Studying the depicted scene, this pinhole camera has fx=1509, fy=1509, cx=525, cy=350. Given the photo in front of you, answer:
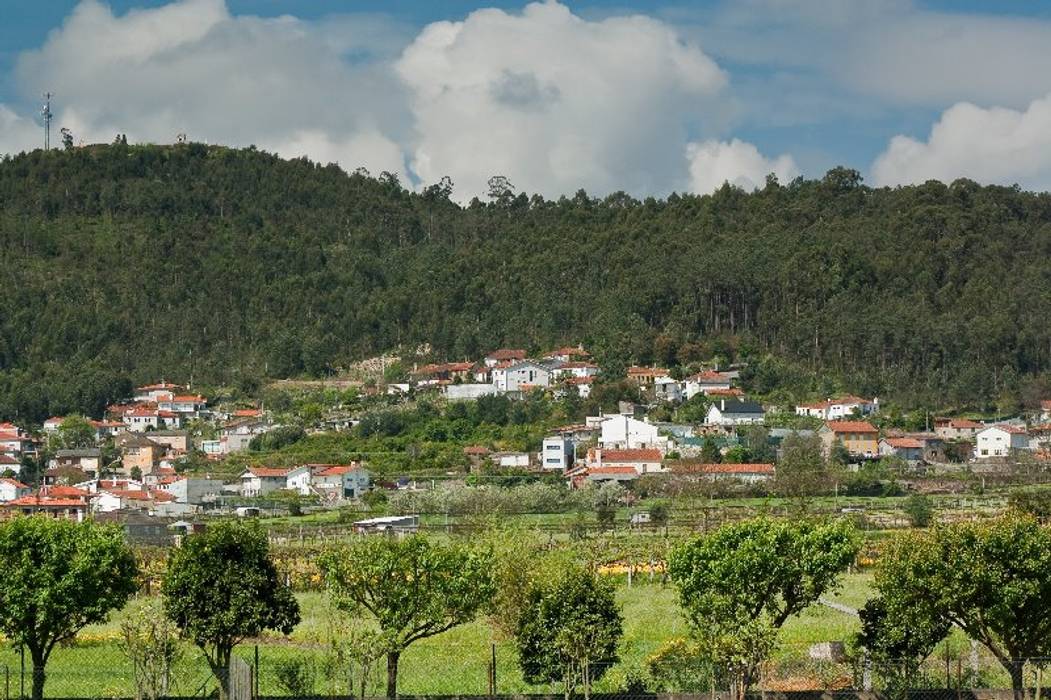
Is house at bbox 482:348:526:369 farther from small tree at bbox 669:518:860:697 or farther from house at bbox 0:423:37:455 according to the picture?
small tree at bbox 669:518:860:697

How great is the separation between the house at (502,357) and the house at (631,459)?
28311mm

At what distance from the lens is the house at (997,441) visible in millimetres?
80562

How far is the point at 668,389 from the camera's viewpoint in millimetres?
95062

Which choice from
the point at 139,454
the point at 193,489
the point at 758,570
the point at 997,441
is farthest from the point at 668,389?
the point at 758,570

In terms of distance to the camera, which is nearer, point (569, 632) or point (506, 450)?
point (569, 632)

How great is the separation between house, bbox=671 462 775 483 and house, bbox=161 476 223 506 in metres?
23.1

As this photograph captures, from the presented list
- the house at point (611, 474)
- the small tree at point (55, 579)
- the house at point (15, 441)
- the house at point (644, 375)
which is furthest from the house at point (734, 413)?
the small tree at point (55, 579)

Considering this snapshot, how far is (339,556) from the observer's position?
24.2m

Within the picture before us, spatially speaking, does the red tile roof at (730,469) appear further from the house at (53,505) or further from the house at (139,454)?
the house at (139,454)

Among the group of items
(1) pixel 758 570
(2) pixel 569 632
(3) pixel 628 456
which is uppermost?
(3) pixel 628 456

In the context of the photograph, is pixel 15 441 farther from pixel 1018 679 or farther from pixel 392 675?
pixel 1018 679

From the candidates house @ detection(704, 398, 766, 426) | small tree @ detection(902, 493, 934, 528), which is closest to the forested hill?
house @ detection(704, 398, 766, 426)

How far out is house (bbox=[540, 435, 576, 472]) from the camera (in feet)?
255

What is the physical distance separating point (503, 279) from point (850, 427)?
5050 centimetres
